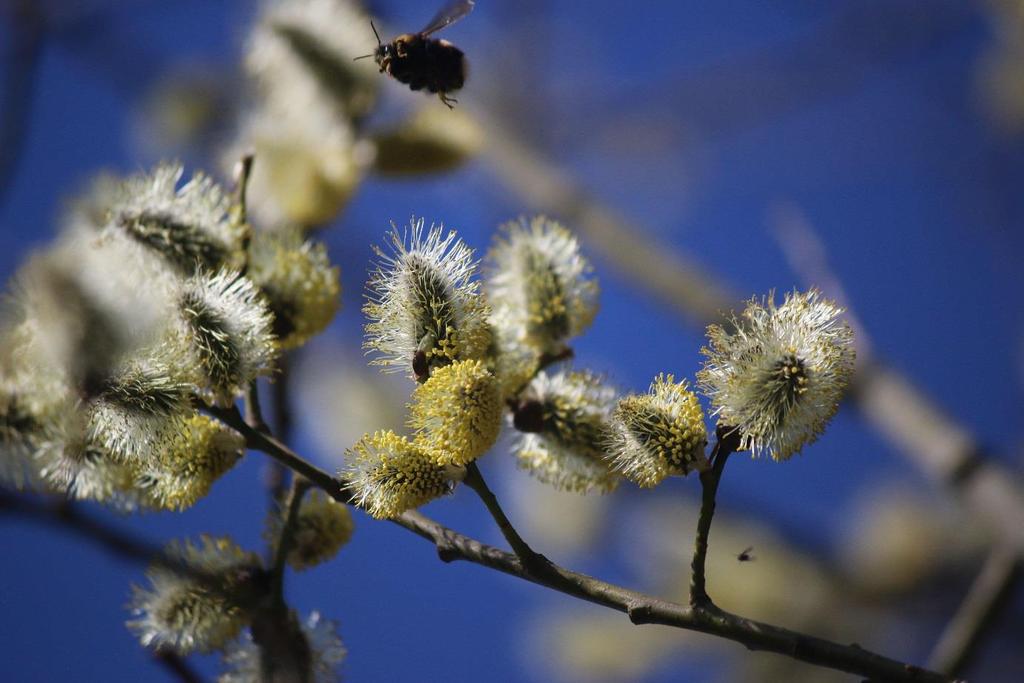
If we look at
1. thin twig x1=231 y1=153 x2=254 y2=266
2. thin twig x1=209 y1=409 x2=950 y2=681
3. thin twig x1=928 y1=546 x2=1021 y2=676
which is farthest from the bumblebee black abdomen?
thin twig x1=928 y1=546 x2=1021 y2=676

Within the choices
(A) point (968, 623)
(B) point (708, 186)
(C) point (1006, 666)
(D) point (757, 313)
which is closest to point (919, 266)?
(B) point (708, 186)

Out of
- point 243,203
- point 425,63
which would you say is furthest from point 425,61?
point 243,203

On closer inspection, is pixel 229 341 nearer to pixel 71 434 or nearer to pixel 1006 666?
pixel 71 434

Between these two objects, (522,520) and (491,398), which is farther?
(522,520)

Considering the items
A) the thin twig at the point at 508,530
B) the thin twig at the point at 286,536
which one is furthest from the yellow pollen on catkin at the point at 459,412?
the thin twig at the point at 286,536

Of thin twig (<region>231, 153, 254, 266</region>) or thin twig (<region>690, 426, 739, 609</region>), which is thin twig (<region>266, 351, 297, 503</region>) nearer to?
thin twig (<region>231, 153, 254, 266</region>)

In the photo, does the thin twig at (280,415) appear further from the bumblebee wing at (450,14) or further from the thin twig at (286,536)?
the bumblebee wing at (450,14)
